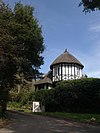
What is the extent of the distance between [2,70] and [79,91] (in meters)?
17.9

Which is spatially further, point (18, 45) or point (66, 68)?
point (66, 68)

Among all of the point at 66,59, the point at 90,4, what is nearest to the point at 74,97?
the point at 66,59

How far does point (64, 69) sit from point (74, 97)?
1901 cm

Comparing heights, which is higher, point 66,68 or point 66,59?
point 66,59

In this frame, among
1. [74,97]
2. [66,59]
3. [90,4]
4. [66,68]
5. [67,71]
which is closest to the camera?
[90,4]

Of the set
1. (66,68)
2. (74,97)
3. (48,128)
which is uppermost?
(66,68)

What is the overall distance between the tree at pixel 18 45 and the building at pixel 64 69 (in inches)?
893

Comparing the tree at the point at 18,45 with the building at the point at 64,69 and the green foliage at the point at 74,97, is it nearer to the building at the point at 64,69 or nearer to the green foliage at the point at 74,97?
the green foliage at the point at 74,97

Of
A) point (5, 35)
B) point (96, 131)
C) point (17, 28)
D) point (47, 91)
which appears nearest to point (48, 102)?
point (47, 91)

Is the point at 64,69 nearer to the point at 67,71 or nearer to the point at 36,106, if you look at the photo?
the point at 67,71

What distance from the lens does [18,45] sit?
1353 inches

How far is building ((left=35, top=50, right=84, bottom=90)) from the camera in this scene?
67.3 metres

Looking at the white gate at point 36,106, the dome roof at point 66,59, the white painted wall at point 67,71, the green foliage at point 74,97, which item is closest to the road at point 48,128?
the green foliage at point 74,97

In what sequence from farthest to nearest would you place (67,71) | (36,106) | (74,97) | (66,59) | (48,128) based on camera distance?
(66,59) → (67,71) → (36,106) → (74,97) → (48,128)
